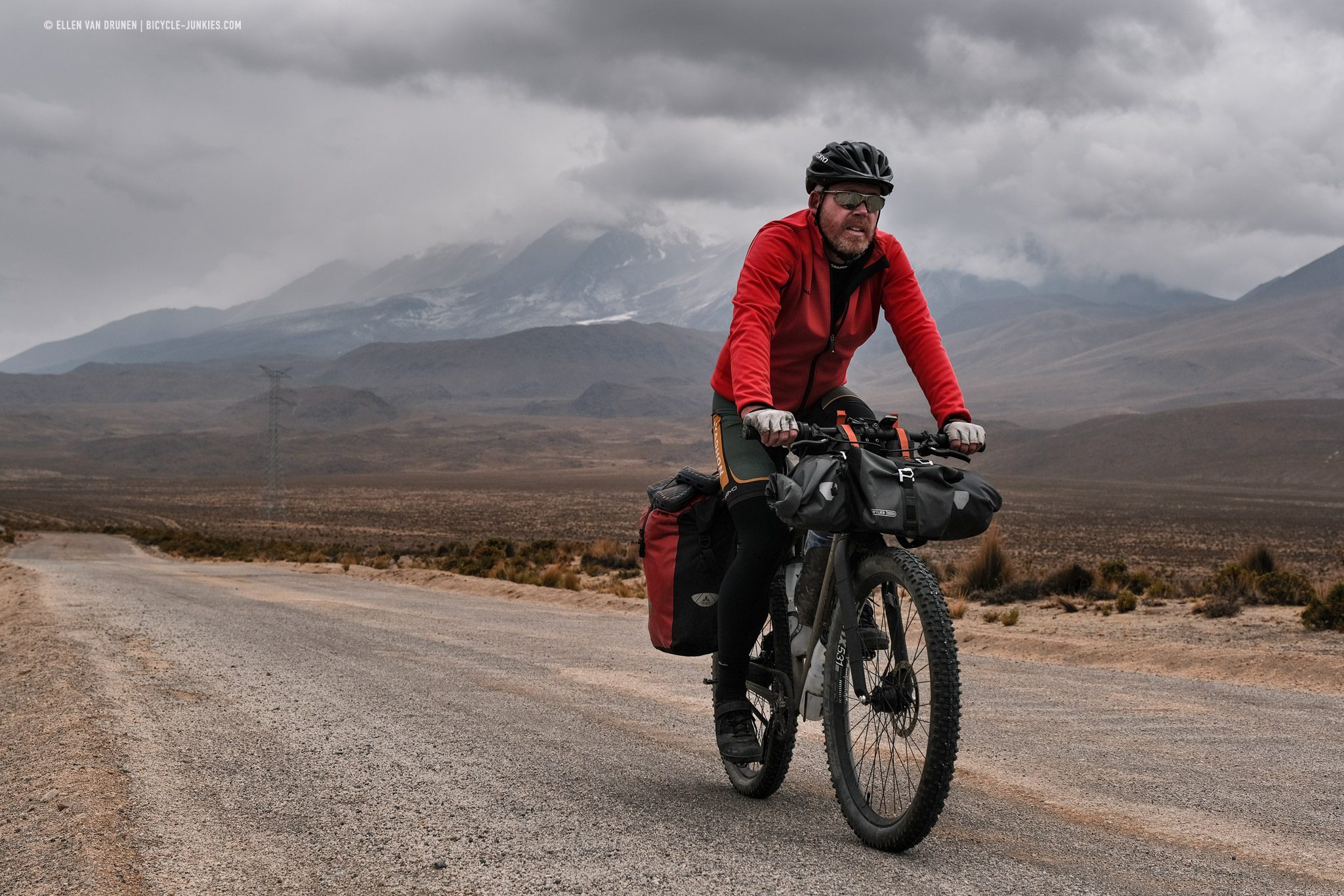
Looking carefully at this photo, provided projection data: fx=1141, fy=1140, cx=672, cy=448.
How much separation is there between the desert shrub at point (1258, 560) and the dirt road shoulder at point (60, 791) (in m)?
15.3

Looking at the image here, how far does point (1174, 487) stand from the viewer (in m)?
81.5

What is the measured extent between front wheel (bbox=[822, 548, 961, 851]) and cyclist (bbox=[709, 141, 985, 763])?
0.45m

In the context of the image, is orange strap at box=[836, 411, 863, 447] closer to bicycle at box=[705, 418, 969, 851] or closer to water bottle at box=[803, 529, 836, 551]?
bicycle at box=[705, 418, 969, 851]

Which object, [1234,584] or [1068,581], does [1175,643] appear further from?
[1068,581]

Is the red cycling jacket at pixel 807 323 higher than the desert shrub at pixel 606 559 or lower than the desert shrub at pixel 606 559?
higher

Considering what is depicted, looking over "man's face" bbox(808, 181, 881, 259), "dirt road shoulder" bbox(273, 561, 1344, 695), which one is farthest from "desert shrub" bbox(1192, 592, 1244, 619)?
"man's face" bbox(808, 181, 881, 259)

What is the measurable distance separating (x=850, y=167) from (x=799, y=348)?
0.66 meters

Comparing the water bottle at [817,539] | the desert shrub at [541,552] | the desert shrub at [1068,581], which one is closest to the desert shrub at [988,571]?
the desert shrub at [1068,581]

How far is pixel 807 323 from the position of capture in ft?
13.4

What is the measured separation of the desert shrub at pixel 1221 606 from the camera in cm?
1206

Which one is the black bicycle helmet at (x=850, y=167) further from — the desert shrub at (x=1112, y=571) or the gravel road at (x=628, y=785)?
the desert shrub at (x=1112, y=571)

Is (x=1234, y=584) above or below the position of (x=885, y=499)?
below

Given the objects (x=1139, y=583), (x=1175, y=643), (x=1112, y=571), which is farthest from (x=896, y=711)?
(x=1112, y=571)

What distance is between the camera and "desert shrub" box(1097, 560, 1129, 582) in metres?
15.9
